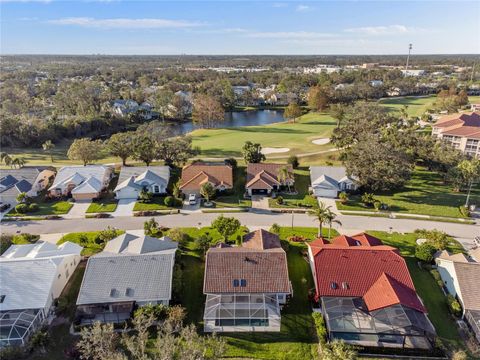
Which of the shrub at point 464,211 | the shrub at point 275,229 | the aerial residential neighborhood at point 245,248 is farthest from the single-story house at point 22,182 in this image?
the shrub at point 464,211

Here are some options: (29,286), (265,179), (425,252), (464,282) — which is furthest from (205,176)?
(464,282)

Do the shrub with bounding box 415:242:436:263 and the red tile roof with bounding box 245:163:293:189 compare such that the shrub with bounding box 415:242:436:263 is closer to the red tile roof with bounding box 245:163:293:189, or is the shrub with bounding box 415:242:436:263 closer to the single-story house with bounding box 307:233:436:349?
the single-story house with bounding box 307:233:436:349

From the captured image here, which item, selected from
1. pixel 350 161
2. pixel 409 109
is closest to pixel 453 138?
pixel 350 161

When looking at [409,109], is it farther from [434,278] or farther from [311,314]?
[311,314]

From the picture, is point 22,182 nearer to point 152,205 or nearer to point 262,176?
point 152,205

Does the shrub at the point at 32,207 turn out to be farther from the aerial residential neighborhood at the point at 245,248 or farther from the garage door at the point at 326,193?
the garage door at the point at 326,193

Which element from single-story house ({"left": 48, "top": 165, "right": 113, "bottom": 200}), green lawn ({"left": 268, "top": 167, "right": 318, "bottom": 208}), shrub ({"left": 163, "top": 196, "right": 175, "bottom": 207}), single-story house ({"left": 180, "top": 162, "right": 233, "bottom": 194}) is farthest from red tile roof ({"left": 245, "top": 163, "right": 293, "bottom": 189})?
single-story house ({"left": 48, "top": 165, "right": 113, "bottom": 200})
